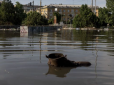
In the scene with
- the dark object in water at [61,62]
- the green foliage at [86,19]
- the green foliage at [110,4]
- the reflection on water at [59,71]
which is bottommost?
the reflection on water at [59,71]

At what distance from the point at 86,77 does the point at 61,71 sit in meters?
1.27

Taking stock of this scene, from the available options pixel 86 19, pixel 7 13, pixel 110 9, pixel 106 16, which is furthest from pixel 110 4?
pixel 7 13

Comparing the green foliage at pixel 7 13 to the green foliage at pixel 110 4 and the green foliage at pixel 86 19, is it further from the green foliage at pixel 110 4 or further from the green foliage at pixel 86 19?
the green foliage at pixel 110 4

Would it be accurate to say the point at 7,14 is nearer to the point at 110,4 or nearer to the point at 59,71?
the point at 110,4

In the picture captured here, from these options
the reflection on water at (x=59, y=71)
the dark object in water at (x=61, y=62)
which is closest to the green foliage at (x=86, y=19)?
the dark object in water at (x=61, y=62)

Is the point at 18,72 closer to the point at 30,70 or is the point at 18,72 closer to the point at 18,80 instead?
the point at 30,70

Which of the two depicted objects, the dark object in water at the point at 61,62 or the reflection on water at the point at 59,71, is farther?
the dark object in water at the point at 61,62

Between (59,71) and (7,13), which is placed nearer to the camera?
(59,71)

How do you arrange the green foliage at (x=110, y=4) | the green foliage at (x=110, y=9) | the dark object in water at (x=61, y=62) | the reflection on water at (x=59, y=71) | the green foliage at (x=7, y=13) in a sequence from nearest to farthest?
1. the reflection on water at (x=59, y=71)
2. the dark object in water at (x=61, y=62)
3. the green foliage at (x=7, y=13)
4. the green foliage at (x=110, y=9)
5. the green foliage at (x=110, y=4)

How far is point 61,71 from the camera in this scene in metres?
9.17

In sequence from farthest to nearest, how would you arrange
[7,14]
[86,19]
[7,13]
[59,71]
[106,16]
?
[106,16] < [7,14] < [7,13] < [86,19] < [59,71]

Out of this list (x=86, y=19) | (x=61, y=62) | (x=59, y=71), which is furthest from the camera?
(x=86, y=19)

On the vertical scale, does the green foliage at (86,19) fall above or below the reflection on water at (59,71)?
above

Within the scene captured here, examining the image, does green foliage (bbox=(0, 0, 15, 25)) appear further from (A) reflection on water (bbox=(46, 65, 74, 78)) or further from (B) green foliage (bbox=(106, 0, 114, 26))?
(A) reflection on water (bbox=(46, 65, 74, 78))
